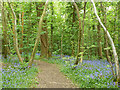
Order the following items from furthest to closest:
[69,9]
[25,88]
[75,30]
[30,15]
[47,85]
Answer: [69,9] → [75,30] → [30,15] → [47,85] → [25,88]

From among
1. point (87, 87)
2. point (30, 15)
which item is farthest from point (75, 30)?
point (87, 87)

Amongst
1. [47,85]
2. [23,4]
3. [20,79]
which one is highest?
Result: [23,4]

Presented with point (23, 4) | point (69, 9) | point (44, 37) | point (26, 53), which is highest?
point (69, 9)

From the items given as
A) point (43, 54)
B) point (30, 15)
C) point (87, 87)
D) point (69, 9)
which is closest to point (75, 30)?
point (69, 9)

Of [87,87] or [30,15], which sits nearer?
[87,87]

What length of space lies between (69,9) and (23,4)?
6.97 metres

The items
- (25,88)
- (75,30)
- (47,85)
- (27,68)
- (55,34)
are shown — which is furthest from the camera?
(55,34)

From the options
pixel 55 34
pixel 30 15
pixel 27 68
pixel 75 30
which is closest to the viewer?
pixel 27 68

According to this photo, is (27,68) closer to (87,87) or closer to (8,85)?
(8,85)

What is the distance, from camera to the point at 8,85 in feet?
15.6

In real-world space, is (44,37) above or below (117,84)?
above

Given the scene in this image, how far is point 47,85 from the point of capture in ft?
18.6

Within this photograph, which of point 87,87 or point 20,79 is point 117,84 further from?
point 20,79

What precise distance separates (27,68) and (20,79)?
2.03 meters
